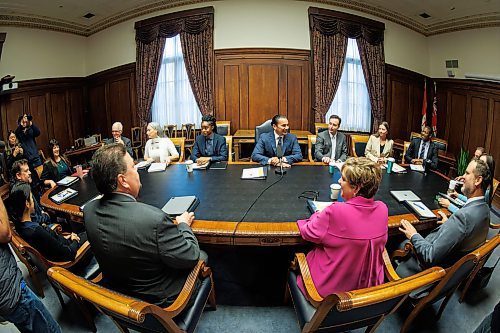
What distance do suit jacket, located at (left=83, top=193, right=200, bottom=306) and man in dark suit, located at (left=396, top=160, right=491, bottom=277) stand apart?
131 cm

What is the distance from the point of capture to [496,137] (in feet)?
17.4

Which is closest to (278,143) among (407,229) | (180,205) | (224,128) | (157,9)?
(180,205)

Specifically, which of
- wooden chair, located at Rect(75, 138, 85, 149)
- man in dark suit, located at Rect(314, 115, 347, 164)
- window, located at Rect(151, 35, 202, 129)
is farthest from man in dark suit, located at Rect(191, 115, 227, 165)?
wooden chair, located at Rect(75, 138, 85, 149)

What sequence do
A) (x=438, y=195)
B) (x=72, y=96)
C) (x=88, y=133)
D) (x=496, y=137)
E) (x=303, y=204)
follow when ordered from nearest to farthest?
(x=303, y=204) < (x=438, y=195) < (x=496, y=137) < (x=72, y=96) < (x=88, y=133)

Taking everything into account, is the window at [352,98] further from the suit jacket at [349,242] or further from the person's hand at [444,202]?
the suit jacket at [349,242]

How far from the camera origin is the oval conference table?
2092 mm

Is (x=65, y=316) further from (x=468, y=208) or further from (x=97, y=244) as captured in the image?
(x=468, y=208)

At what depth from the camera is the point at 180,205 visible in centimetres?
241

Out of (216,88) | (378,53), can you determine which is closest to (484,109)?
(378,53)

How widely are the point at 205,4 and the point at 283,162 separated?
4085mm

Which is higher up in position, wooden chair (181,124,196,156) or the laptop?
wooden chair (181,124,196,156)

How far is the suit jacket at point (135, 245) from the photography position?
148cm

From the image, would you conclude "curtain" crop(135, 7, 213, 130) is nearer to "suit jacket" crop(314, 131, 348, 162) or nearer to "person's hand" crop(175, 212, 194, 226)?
"suit jacket" crop(314, 131, 348, 162)

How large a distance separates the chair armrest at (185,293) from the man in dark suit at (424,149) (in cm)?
358
